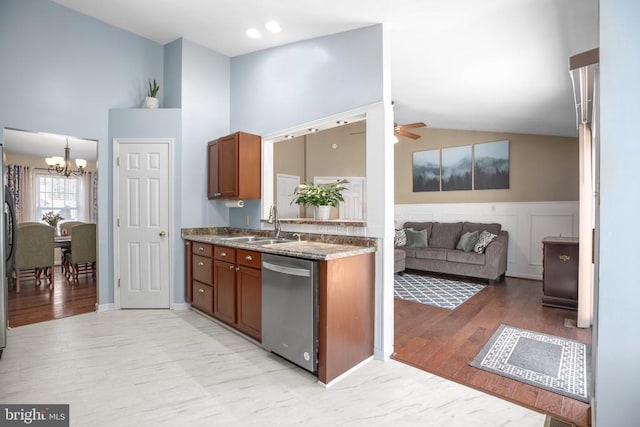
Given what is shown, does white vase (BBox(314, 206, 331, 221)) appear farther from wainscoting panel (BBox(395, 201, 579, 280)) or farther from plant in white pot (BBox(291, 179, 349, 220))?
wainscoting panel (BBox(395, 201, 579, 280))

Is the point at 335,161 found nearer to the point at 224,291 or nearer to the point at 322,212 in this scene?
the point at 322,212

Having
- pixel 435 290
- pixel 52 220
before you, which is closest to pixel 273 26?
pixel 435 290

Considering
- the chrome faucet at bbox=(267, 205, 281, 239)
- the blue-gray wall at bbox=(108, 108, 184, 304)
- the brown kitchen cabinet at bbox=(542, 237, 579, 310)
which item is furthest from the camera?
the blue-gray wall at bbox=(108, 108, 184, 304)

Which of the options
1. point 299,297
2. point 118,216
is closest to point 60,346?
point 118,216

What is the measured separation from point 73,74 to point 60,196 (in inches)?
199

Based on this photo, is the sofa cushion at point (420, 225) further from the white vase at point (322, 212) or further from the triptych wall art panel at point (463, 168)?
the white vase at point (322, 212)

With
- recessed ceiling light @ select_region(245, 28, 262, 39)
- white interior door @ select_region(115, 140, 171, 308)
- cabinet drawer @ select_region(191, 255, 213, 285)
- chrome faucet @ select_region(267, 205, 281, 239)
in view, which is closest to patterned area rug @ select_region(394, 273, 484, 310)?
chrome faucet @ select_region(267, 205, 281, 239)

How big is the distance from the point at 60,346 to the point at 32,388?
737mm

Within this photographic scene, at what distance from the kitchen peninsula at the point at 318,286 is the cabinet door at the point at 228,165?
60 centimetres

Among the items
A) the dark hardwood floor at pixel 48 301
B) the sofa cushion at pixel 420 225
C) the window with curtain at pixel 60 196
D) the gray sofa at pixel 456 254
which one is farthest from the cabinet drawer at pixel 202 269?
the window with curtain at pixel 60 196

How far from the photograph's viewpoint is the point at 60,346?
2693mm

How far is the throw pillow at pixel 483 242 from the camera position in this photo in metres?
5.04

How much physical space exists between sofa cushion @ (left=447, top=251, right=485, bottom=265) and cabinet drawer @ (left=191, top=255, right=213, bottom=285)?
12.7ft

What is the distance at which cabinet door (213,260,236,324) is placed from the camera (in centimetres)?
295
